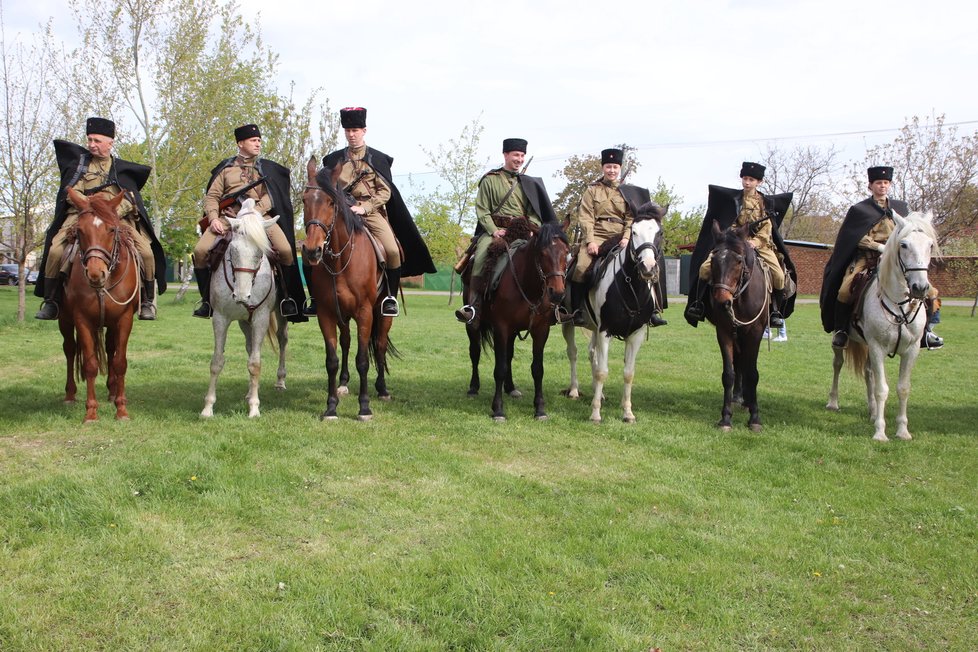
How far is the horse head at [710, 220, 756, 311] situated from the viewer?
873 cm

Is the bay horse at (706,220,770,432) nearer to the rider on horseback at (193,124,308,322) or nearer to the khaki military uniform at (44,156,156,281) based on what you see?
the rider on horseback at (193,124,308,322)

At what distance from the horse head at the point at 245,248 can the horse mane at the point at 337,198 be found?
0.88 meters

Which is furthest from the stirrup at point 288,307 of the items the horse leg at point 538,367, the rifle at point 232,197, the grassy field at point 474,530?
the horse leg at point 538,367

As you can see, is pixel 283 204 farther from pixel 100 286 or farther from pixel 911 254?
pixel 911 254

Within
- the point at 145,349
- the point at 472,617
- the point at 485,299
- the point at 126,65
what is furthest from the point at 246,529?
the point at 126,65

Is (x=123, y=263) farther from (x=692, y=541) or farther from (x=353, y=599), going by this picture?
(x=692, y=541)

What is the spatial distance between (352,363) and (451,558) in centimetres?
890

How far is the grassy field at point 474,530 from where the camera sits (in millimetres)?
4051

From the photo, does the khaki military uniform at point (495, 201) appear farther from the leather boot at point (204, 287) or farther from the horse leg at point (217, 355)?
the leather boot at point (204, 287)

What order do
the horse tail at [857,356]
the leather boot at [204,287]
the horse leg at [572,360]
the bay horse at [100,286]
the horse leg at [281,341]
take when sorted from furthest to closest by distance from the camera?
the horse leg at [572,360] < the horse leg at [281,341] < the horse tail at [857,356] < the leather boot at [204,287] < the bay horse at [100,286]

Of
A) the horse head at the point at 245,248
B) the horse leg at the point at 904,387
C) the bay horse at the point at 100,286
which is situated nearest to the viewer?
the bay horse at the point at 100,286

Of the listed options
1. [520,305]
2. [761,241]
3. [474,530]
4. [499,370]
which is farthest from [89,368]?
[761,241]

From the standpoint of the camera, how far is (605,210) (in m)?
9.95

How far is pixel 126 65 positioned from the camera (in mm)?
25156
